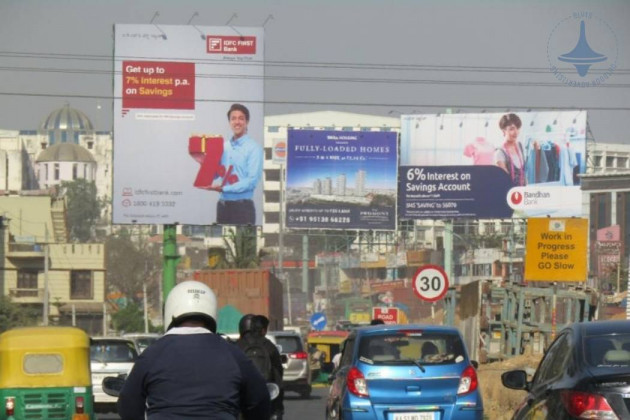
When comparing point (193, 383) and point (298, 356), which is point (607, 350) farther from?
point (298, 356)

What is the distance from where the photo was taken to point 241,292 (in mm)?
51344

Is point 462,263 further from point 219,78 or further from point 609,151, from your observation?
point 219,78

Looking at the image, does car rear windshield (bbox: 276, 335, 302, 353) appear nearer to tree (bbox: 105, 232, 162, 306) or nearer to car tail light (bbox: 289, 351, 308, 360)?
car tail light (bbox: 289, 351, 308, 360)

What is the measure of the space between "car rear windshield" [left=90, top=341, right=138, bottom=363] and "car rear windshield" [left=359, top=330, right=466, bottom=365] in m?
9.11

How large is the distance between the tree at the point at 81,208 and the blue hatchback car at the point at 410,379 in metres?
168

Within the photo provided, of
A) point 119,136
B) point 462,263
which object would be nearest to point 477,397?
point 119,136

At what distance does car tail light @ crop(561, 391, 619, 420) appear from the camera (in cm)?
816

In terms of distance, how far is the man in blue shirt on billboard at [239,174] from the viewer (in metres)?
46.6

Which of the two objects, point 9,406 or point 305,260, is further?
point 305,260

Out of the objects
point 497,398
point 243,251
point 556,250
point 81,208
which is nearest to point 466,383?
point 497,398

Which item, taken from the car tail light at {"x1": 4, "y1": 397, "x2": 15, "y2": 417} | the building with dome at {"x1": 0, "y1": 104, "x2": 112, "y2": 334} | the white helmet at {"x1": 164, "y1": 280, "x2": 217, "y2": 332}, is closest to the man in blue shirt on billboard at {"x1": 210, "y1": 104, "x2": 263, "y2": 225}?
the building with dome at {"x1": 0, "y1": 104, "x2": 112, "y2": 334}

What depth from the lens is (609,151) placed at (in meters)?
144

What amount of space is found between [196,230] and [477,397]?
15457cm

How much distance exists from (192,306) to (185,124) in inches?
1589
